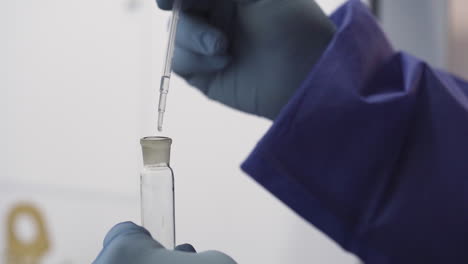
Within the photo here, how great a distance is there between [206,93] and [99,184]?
520 millimetres

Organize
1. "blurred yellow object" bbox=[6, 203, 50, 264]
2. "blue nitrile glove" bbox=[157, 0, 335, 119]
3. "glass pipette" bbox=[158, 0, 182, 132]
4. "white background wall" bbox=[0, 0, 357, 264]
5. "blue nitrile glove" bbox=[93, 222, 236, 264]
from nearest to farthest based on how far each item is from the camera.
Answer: "blue nitrile glove" bbox=[93, 222, 236, 264], "glass pipette" bbox=[158, 0, 182, 132], "blue nitrile glove" bbox=[157, 0, 335, 119], "white background wall" bbox=[0, 0, 357, 264], "blurred yellow object" bbox=[6, 203, 50, 264]

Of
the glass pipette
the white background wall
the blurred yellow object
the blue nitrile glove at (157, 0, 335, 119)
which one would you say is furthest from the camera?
the blurred yellow object

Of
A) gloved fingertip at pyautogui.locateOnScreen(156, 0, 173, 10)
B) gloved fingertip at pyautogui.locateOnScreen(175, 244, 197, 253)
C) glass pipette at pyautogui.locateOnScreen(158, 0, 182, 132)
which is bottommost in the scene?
gloved fingertip at pyautogui.locateOnScreen(175, 244, 197, 253)

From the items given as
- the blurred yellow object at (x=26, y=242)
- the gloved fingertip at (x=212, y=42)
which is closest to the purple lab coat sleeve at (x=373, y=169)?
the gloved fingertip at (x=212, y=42)

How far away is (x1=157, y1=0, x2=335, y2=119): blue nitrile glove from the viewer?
586 millimetres

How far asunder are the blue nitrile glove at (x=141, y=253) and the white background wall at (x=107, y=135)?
0.31 m

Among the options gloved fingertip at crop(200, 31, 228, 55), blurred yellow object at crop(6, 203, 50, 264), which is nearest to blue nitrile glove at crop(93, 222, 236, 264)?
gloved fingertip at crop(200, 31, 228, 55)

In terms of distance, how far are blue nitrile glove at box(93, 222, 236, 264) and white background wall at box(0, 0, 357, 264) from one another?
31cm

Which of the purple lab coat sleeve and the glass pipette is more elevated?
the glass pipette

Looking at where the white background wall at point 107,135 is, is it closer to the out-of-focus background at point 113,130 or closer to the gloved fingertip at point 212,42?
the out-of-focus background at point 113,130

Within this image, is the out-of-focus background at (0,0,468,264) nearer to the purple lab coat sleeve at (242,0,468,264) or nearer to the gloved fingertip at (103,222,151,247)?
the purple lab coat sleeve at (242,0,468,264)

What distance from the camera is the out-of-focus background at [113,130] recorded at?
868mm

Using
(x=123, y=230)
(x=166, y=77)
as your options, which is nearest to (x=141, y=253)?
(x=123, y=230)

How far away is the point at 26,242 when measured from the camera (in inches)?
48.9
